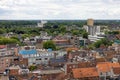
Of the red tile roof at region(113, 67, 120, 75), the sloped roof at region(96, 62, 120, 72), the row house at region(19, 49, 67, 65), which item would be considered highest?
the sloped roof at region(96, 62, 120, 72)

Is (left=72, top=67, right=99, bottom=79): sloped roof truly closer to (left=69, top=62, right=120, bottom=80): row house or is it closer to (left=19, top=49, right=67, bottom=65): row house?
(left=69, top=62, right=120, bottom=80): row house

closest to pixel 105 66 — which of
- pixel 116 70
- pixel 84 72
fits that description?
pixel 116 70

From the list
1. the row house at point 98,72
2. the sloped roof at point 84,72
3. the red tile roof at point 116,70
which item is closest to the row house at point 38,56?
the row house at point 98,72

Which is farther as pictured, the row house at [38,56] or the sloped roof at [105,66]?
the row house at [38,56]

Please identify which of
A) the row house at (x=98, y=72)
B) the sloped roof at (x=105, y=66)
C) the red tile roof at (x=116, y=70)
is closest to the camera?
the row house at (x=98, y=72)

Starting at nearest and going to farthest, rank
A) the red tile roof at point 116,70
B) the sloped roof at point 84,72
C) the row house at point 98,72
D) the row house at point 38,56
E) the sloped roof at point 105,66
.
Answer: the row house at point 98,72 < the sloped roof at point 84,72 < the red tile roof at point 116,70 < the sloped roof at point 105,66 < the row house at point 38,56

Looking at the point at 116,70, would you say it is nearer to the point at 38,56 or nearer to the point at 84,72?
the point at 84,72

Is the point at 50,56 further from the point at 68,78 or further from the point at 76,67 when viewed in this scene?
the point at 68,78

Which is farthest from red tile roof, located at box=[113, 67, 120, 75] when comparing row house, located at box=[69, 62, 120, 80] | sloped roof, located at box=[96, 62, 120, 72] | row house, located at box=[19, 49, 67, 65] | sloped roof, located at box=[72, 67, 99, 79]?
row house, located at box=[19, 49, 67, 65]

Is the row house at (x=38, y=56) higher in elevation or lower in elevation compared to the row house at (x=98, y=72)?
lower

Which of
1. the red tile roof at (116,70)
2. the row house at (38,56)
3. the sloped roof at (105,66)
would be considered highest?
the sloped roof at (105,66)

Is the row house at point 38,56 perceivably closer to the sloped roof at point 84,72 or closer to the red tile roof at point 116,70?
the sloped roof at point 84,72
